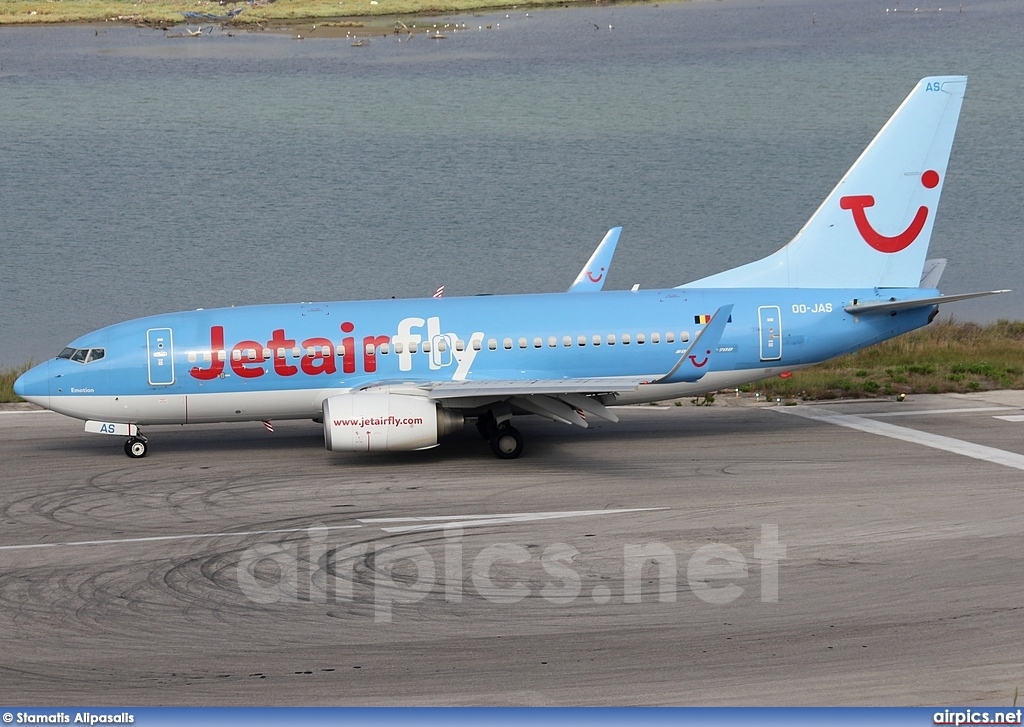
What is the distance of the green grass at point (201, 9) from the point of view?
103 meters

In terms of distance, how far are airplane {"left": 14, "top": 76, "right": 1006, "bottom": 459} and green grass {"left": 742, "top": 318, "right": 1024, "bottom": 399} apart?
5.22 meters

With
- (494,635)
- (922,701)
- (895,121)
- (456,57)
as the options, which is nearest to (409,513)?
(494,635)

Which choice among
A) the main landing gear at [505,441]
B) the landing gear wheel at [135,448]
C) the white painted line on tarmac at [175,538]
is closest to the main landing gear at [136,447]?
the landing gear wheel at [135,448]

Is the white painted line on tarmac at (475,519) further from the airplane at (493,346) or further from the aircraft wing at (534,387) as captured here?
the airplane at (493,346)

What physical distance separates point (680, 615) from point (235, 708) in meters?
6.01

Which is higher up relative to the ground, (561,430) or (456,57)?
(456,57)

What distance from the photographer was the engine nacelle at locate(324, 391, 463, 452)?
25328 mm

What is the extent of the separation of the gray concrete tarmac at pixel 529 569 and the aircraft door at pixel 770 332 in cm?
200

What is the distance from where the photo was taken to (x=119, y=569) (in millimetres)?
19906

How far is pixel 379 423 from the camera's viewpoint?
25375 mm

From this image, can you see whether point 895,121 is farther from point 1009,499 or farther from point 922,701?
point 922,701

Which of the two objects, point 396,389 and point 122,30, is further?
point 122,30

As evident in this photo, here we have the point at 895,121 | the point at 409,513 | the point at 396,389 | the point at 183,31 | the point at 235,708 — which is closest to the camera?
the point at 235,708

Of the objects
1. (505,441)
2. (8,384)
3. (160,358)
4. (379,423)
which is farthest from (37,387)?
(505,441)
